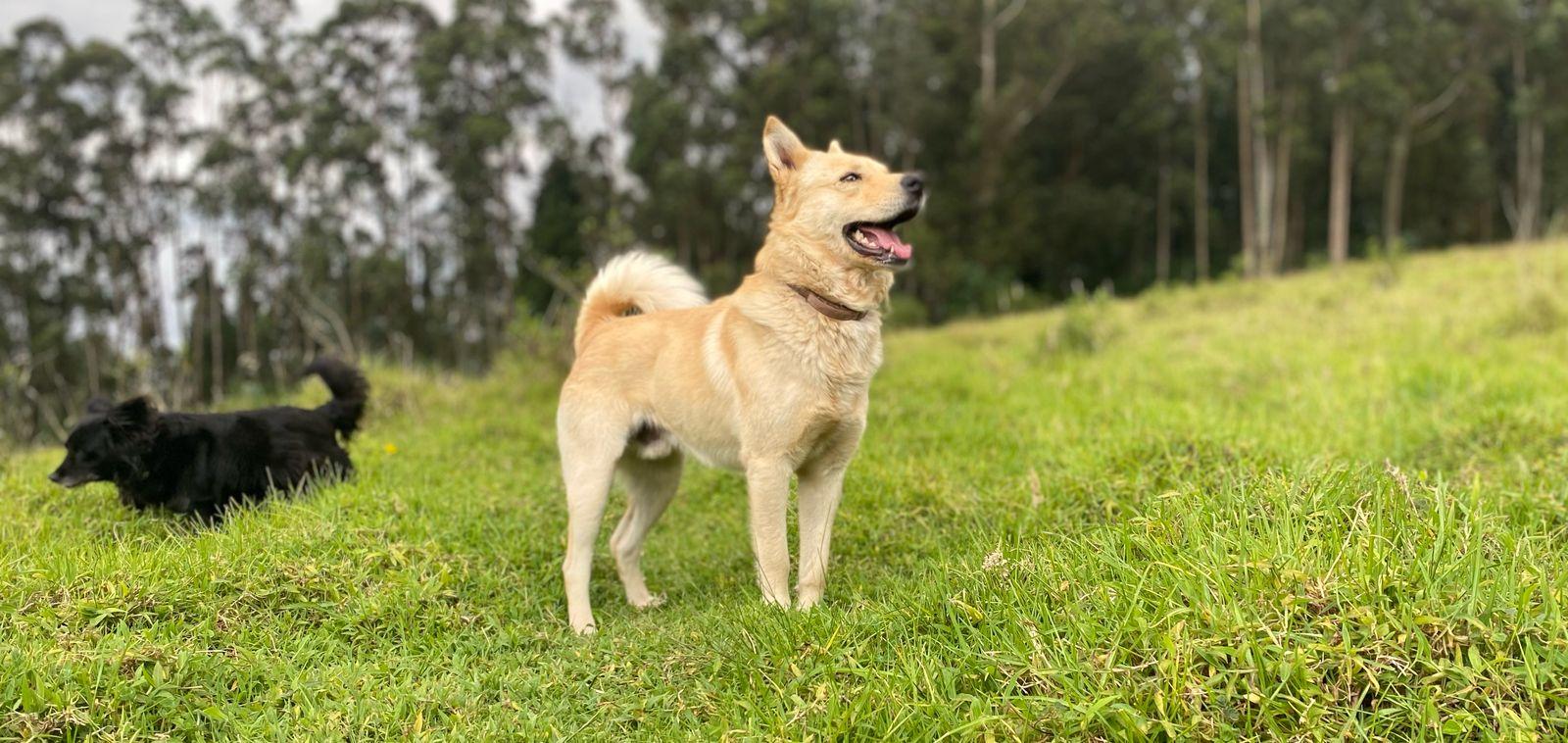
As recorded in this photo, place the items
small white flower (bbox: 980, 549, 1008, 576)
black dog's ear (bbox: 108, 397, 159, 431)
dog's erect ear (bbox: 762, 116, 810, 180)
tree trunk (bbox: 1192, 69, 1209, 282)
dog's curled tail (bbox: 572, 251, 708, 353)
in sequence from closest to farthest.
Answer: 1. small white flower (bbox: 980, 549, 1008, 576)
2. dog's erect ear (bbox: 762, 116, 810, 180)
3. black dog's ear (bbox: 108, 397, 159, 431)
4. dog's curled tail (bbox: 572, 251, 708, 353)
5. tree trunk (bbox: 1192, 69, 1209, 282)

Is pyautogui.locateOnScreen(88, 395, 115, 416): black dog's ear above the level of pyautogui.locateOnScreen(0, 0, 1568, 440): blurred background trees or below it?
below

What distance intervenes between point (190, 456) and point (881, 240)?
3493mm

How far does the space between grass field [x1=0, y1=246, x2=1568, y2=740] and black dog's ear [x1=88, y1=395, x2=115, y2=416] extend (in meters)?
0.51

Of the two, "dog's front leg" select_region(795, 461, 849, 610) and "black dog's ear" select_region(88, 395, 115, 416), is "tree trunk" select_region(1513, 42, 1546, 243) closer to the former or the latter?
"dog's front leg" select_region(795, 461, 849, 610)

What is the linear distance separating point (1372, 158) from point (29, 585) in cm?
4167

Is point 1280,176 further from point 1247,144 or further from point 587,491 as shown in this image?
point 587,491

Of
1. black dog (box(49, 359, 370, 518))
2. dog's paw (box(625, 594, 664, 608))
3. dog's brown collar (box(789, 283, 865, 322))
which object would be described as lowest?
dog's paw (box(625, 594, 664, 608))

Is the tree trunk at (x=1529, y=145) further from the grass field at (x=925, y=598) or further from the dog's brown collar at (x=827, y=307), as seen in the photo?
the dog's brown collar at (x=827, y=307)

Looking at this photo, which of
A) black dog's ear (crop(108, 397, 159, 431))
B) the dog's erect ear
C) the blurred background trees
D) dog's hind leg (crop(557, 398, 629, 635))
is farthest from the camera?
the blurred background trees

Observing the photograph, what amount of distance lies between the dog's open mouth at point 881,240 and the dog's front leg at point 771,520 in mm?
909

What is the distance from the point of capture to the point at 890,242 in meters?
3.45

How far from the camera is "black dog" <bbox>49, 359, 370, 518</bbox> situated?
4.02 metres

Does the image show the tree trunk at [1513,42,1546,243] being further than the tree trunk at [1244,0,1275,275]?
Yes

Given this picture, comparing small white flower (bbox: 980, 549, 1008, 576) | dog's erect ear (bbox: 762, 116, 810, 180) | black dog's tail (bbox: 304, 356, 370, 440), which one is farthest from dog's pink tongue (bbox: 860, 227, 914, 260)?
black dog's tail (bbox: 304, 356, 370, 440)
